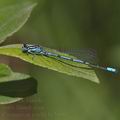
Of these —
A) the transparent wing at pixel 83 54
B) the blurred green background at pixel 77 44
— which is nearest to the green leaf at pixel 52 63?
the transparent wing at pixel 83 54

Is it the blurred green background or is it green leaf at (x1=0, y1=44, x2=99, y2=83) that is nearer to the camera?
green leaf at (x1=0, y1=44, x2=99, y2=83)

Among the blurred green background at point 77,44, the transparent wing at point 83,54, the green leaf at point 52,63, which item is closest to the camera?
the green leaf at point 52,63

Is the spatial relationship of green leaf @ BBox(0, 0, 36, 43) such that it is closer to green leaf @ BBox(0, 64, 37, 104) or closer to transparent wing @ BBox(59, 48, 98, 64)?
green leaf @ BBox(0, 64, 37, 104)

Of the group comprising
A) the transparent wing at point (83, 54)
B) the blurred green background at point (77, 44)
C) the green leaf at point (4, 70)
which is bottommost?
the blurred green background at point (77, 44)

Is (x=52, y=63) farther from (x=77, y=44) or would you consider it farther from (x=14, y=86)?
(x=77, y=44)

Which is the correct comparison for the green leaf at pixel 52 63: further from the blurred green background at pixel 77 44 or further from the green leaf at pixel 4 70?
the blurred green background at pixel 77 44

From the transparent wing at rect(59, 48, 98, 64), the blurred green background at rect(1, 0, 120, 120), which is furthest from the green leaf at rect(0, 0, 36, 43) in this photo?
the blurred green background at rect(1, 0, 120, 120)
